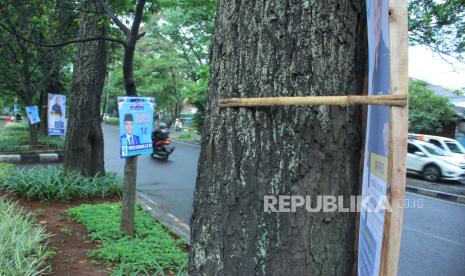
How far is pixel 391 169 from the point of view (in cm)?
88

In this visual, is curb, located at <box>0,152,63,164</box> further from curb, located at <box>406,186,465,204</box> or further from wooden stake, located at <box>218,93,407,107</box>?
wooden stake, located at <box>218,93,407,107</box>

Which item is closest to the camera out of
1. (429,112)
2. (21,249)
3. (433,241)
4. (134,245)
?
(21,249)

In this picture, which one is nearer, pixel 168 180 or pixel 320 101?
pixel 320 101

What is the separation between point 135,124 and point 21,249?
1869mm

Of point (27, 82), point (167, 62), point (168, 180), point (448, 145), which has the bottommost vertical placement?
Result: point (168, 180)

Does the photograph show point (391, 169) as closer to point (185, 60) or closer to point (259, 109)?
point (259, 109)

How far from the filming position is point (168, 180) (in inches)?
443

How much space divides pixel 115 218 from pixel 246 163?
4813 millimetres

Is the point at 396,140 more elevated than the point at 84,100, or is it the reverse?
the point at 84,100

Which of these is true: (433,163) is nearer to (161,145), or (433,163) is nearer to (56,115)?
(161,145)

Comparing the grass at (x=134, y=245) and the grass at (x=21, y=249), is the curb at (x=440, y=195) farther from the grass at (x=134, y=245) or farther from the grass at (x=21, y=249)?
the grass at (x=21, y=249)

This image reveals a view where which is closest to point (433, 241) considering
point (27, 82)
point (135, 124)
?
point (135, 124)

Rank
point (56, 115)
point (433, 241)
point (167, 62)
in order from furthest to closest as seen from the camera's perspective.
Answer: point (167, 62), point (56, 115), point (433, 241)

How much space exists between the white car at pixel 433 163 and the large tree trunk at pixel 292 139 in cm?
1402
